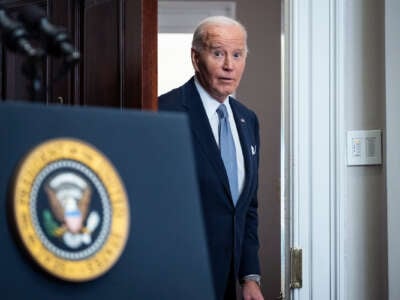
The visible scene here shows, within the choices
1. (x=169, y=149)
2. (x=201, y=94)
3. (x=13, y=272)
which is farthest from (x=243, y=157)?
(x=13, y=272)

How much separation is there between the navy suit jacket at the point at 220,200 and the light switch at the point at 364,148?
0.36 m

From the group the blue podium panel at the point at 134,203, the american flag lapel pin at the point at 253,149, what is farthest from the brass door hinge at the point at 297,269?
the blue podium panel at the point at 134,203

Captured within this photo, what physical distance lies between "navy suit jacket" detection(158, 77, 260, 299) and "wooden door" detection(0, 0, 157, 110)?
0.73 feet

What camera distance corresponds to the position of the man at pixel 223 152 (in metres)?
2.28

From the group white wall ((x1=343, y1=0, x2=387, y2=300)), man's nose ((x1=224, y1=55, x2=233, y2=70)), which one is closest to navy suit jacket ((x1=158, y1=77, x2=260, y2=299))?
man's nose ((x1=224, y1=55, x2=233, y2=70))

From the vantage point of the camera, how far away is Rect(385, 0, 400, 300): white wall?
2.24m

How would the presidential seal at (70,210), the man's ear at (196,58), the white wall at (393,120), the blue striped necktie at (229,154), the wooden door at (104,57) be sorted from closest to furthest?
the presidential seal at (70,210) → the wooden door at (104,57) → the white wall at (393,120) → the blue striped necktie at (229,154) → the man's ear at (196,58)

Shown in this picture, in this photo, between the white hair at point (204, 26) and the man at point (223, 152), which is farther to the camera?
the white hair at point (204, 26)

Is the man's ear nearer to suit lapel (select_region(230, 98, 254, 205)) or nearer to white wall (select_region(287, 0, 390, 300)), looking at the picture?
suit lapel (select_region(230, 98, 254, 205))

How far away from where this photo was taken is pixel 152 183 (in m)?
0.98

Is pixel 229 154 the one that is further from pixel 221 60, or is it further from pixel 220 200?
pixel 221 60

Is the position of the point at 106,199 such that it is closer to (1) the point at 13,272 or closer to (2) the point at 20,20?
(1) the point at 13,272

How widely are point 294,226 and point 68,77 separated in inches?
39.7

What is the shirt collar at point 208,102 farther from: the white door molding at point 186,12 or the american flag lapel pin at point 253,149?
the white door molding at point 186,12
